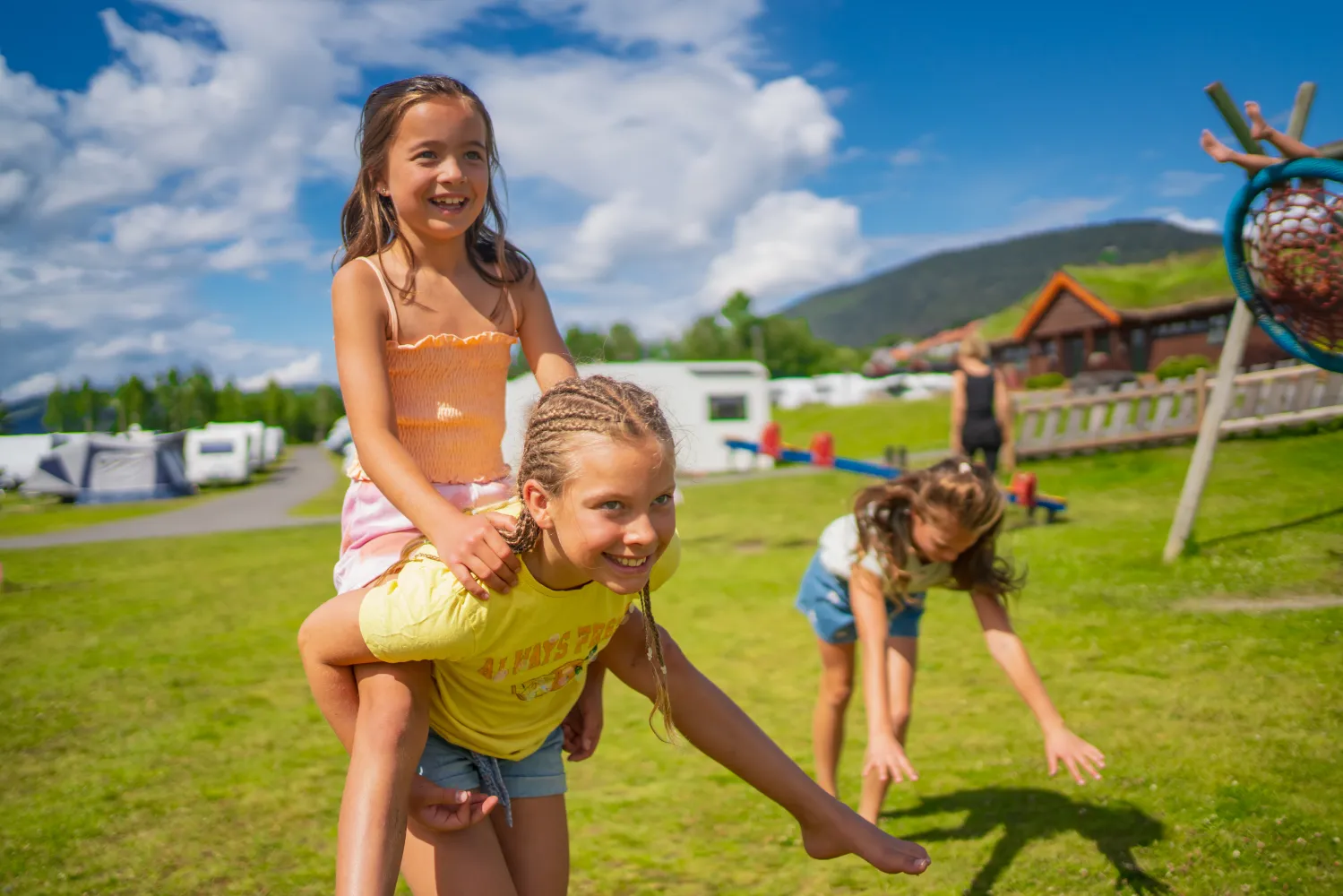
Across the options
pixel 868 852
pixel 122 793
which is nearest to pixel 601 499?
pixel 868 852

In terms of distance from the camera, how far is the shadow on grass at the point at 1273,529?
8.21 meters

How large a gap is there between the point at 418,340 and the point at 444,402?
0.56 feet

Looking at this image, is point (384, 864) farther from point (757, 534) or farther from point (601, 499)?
point (757, 534)

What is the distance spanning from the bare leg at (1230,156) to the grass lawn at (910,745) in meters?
2.33

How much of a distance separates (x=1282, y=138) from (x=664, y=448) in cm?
364

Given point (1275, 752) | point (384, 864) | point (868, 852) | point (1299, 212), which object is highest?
point (1299, 212)

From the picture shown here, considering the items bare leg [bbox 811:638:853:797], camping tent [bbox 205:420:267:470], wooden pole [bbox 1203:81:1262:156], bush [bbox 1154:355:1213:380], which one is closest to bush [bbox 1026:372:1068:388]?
bush [bbox 1154:355:1213:380]

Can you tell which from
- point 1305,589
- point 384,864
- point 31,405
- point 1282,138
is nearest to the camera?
point 384,864

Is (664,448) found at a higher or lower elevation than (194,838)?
higher

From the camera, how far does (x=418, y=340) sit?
2.34 metres

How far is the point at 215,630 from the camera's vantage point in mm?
9266

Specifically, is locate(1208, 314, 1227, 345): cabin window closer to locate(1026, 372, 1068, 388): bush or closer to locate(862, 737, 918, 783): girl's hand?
locate(1026, 372, 1068, 388): bush

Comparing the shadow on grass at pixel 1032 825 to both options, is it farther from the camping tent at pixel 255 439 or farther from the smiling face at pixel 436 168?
the camping tent at pixel 255 439

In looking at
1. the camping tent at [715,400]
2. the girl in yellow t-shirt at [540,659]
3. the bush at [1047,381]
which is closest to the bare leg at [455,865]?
the girl in yellow t-shirt at [540,659]
